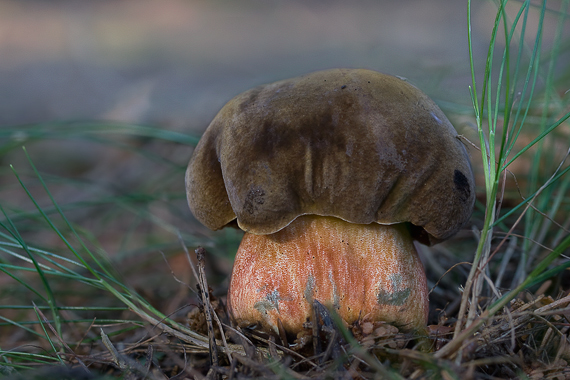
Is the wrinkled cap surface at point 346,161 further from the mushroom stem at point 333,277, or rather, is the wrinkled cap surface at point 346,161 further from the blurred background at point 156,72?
the blurred background at point 156,72

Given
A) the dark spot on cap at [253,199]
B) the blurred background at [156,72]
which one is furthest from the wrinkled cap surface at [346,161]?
the blurred background at [156,72]

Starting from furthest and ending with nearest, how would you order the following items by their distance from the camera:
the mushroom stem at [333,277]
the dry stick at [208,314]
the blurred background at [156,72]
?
1. the blurred background at [156,72]
2. the mushroom stem at [333,277]
3. the dry stick at [208,314]

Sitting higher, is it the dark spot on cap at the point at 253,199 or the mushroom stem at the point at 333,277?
the dark spot on cap at the point at 253,199

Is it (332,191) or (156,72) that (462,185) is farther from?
(156,72)

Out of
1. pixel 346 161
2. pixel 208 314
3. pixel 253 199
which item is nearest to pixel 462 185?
pixel 346 161

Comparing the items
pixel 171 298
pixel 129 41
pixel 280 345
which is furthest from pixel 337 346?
pixel 129 41

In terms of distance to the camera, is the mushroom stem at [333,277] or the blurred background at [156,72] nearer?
the mushroom stem at [333,277]

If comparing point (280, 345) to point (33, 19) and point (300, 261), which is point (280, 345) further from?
point (33, 19)
